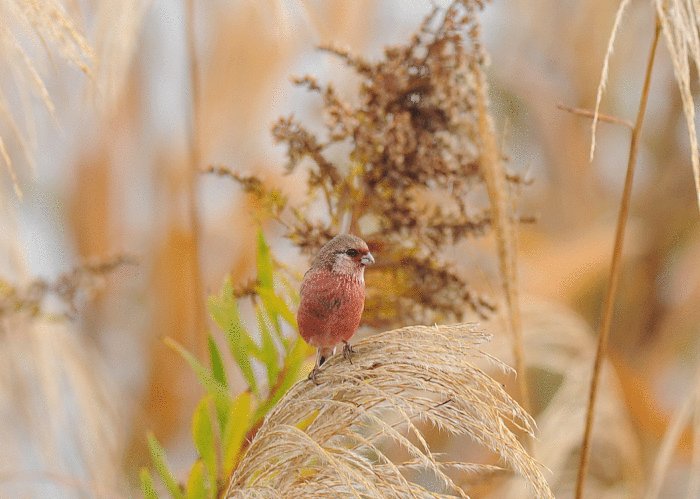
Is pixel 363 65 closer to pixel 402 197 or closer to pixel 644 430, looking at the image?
pixel 402 197

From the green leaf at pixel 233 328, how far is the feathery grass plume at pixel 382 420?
0.31ft

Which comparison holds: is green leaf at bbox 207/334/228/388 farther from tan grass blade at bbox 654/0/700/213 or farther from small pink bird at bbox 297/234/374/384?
tan grass blade at bbox 654/0/700/213

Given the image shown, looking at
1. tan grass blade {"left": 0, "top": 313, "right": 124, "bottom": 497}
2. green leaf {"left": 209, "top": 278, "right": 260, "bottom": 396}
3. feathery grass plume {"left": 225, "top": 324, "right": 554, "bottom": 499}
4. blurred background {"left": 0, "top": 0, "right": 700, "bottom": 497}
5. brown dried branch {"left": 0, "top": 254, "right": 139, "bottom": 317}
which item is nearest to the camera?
feathery grass plume {"left": 225, "top": 324, "right": 554, "bottom": 499}

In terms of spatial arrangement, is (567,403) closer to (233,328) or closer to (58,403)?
(233,328)

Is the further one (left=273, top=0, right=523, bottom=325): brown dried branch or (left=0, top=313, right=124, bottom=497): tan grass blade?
(left=0, top=313, right=124, bottom=497): tan grass blade

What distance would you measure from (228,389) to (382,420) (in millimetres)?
210

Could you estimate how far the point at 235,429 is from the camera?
617mm

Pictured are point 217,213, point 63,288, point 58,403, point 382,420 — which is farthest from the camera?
point 217,213

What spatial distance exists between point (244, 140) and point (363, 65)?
3.67 ft

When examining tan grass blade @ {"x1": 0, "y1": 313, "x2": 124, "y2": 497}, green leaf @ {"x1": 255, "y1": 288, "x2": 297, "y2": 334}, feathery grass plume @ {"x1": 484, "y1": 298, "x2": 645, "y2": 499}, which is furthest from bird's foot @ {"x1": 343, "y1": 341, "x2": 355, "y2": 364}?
tan grass blade @ {"x1": 0, "y1": 313, "x2": 124, "y2": 497}

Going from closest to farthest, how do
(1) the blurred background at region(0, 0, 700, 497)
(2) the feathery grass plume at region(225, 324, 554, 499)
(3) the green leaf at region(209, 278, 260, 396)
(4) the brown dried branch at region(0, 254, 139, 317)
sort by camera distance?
1. (2) the feathery grass plume at region(225, 324, 554, 499)
2. (3) the green leaf at region(209, 278, 260, 396)
3. (4) the brown dried branch at region(0, 254, 139, 317)
4. (1) the blurred background at region(0, 0, 700, 497)

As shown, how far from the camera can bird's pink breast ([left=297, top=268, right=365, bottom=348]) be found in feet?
1.82

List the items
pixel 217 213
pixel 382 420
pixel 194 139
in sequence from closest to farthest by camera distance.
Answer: pixel 382 420 < pixel 194 139 < pixel 217 213

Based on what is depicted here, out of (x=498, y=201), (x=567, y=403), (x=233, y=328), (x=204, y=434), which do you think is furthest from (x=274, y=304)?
(x=567, y=403)
